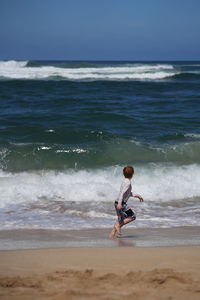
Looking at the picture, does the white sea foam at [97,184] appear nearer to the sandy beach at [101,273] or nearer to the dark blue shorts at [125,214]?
the dark blue shorts at [125,214]

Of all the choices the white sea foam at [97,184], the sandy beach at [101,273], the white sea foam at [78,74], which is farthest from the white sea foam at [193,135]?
the white sea foam at [78,74]

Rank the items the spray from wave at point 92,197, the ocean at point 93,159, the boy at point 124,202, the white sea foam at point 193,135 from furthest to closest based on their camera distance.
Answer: the white sea foam at point 193,135 < the ocean at point 93,159 < the spray from wave at point 92,197 < the boy at point 124,202

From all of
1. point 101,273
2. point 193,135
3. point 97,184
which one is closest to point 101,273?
point 101,273

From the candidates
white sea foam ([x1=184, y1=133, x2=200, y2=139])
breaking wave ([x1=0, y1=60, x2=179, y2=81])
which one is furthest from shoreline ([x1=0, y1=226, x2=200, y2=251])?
breaking wave ([x1=0, y1=60, x2=179, y2=81])

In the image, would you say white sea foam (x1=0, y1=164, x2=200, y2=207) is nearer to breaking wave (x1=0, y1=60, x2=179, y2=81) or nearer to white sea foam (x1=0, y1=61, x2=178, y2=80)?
breaking wave (x1=0, y1=60, x2=179, y2=81)

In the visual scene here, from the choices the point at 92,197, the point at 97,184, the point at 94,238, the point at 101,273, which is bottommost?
the point at 101,273

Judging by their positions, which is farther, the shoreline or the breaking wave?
the breaking wave

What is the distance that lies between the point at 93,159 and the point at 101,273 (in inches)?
304

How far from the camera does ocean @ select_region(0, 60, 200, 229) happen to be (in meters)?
8.85

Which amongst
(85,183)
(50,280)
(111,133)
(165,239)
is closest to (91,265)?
(50,280)

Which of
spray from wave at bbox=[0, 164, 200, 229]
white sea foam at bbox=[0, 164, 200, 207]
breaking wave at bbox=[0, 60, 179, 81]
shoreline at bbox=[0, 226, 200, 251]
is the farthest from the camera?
breaking wave at bbox=[0, 60, 179, 81]

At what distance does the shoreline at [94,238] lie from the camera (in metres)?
6.62

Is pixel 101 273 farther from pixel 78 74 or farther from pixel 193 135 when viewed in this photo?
pixel 78 74

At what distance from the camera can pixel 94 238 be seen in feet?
23.2
